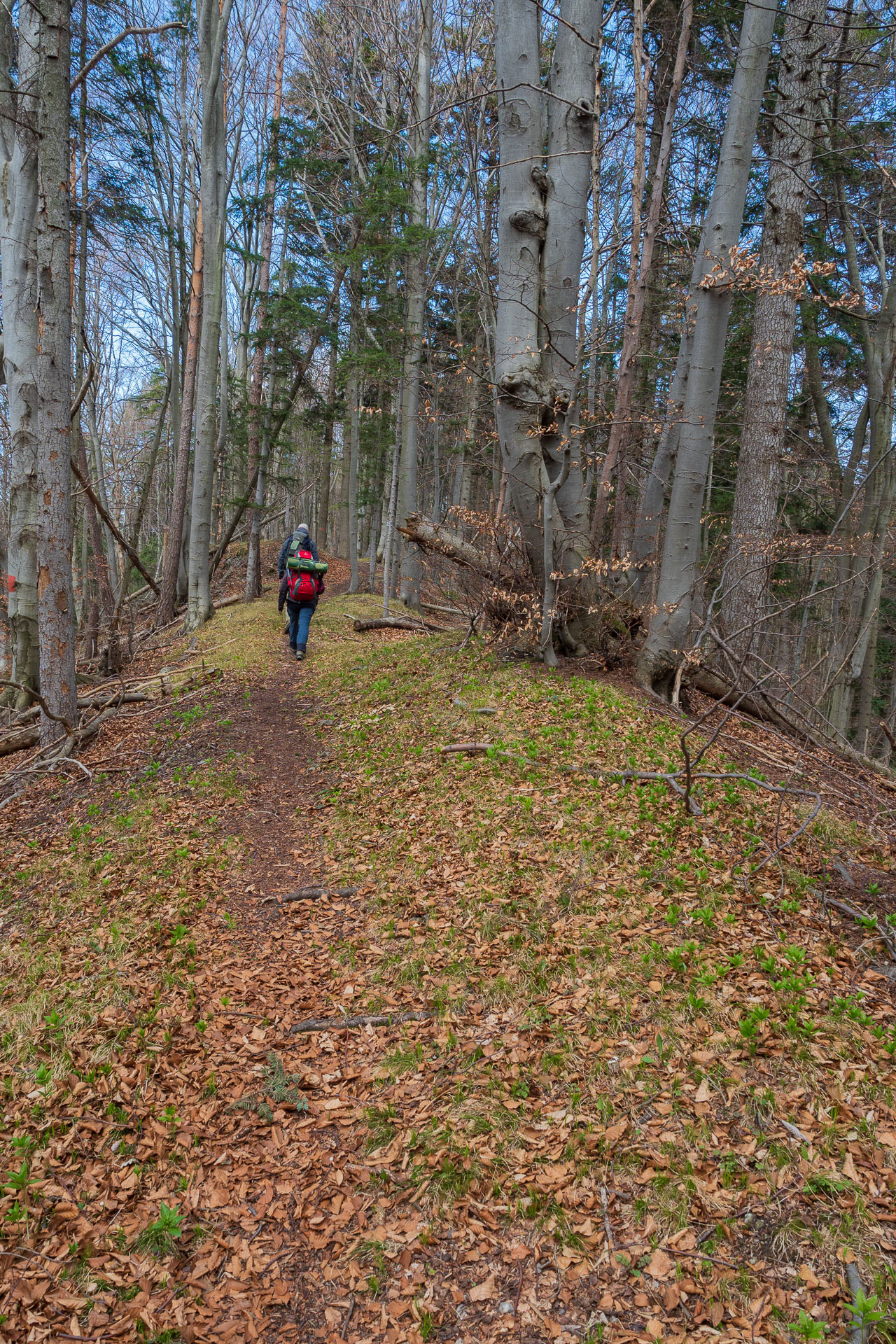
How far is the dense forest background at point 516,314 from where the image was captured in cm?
616

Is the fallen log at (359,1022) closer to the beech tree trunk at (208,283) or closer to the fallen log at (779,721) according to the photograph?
the fallen log at (779,721)

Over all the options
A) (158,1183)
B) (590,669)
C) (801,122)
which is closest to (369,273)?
(801,122)

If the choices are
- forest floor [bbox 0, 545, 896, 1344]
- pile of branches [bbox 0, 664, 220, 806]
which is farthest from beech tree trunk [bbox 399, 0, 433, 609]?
forest floor [bbox 0, 545, 896, 1344]

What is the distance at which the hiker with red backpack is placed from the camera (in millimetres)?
10352

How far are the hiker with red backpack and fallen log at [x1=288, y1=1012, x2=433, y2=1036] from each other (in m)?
7.43

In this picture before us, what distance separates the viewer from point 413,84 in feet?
47.6

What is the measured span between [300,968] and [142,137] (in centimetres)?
1775

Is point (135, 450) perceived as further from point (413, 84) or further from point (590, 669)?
point (590, 669)

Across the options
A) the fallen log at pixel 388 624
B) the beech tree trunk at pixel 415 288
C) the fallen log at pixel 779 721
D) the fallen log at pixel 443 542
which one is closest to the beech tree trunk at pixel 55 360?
the fallen log at pixel 443 542

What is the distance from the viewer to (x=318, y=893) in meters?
4.79

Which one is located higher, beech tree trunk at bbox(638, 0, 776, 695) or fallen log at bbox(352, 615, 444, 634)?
beech tree trunk at bbox(638, 0, 776, 695)

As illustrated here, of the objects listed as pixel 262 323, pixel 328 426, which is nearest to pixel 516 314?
pixel 262 323

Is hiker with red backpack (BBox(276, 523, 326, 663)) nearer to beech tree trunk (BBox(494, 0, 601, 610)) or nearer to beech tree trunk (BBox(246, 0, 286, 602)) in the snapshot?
beech tree trunk (BBox(494, 0, 601, 610))

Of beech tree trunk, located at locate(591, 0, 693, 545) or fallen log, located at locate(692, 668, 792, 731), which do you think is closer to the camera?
fallen log, located at locate(692, 668, 792, 731)
